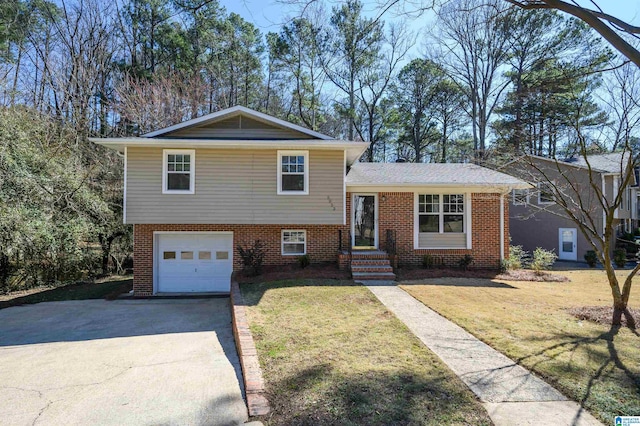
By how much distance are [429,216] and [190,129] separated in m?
8.58

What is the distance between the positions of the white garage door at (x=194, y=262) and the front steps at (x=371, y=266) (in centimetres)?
420

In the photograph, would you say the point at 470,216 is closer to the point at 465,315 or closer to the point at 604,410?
the point at 465,315

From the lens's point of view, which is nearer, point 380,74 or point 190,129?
point 190,129

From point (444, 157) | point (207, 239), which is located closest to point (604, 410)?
point (207, 239)

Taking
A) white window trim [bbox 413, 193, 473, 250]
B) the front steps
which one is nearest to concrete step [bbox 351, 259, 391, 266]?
the front steps

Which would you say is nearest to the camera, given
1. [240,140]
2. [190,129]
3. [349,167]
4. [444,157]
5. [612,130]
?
[612,130]

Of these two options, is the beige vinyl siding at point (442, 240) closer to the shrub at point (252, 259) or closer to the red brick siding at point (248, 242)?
the red brick siding at point (248, 242)

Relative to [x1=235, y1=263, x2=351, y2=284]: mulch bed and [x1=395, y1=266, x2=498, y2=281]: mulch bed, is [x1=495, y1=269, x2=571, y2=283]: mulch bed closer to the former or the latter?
[x1=395, y1=266, x2=498, y2=281]: mulch bed

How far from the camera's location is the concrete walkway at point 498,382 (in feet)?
10.5

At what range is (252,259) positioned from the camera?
436 inches

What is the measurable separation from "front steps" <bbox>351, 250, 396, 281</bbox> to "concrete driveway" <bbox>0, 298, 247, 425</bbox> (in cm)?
398

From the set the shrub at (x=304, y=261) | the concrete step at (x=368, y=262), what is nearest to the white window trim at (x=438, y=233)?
the concrete step at (x=368, y=262)

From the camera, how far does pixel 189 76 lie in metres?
22.3

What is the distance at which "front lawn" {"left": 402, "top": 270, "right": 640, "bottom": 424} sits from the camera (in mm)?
3669
